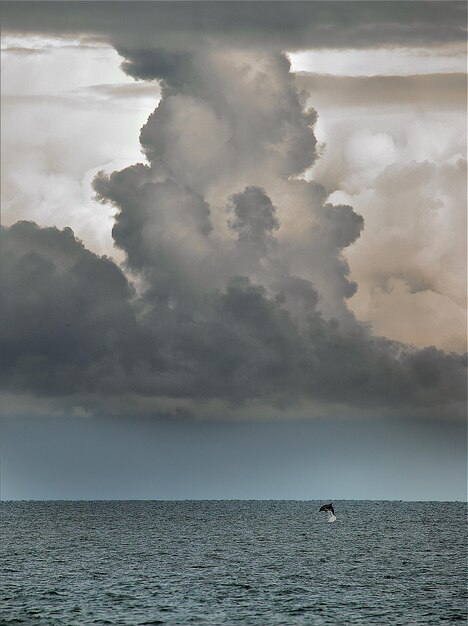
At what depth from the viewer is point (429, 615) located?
3425 inches

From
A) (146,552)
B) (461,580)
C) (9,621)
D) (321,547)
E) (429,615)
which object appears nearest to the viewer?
(9,621)

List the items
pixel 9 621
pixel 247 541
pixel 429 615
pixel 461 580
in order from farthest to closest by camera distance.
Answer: pixel 247 541, pixel 461 580, pixel 429 615, pixel 9 621

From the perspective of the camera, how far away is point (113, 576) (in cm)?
11425

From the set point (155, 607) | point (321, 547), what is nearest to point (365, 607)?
point (155, 607)

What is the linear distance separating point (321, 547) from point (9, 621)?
9021cm

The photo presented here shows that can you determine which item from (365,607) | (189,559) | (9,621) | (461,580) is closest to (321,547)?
(189,559)

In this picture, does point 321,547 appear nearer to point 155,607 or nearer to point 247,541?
point 247,541

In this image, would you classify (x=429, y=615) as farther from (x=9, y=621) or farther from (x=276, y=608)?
(x=9, y=621)

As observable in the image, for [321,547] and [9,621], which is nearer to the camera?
[9,621]

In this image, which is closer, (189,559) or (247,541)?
(189,559)

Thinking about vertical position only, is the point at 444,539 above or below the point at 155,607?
above

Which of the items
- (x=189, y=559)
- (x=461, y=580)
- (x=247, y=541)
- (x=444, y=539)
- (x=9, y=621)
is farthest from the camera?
(x=444, y=539)

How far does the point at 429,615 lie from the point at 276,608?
11.6 meters

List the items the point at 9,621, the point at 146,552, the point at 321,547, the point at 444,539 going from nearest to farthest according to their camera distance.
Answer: the point at 9,621
the point at 146,552
the point at 321,547
the point at 444,539
